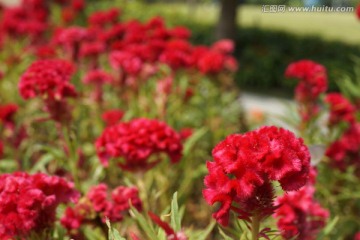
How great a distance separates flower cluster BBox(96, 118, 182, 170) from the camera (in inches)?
72.2

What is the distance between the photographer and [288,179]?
1.12m

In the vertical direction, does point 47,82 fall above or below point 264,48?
above

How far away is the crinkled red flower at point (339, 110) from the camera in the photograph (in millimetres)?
2725

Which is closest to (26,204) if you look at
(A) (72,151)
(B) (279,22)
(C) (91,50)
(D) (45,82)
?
(D) (45,82)

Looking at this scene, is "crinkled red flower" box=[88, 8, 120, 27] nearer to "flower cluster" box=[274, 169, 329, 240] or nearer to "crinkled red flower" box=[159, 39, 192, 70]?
"crinkled red flower" box=[159, 39, 192, 70]

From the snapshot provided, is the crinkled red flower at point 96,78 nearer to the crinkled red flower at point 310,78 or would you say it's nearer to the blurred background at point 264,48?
the crinkled red flower at point 310,78

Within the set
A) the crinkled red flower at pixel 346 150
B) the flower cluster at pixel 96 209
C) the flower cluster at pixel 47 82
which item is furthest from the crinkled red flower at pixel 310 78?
the flower cluster at pixel 96 209

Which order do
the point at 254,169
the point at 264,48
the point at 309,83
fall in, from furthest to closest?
1. the point at 264,48
2. the point at 309,83
3. the point at 254,169

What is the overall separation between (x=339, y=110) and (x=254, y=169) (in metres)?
1.77

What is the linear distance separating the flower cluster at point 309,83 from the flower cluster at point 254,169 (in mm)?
1534

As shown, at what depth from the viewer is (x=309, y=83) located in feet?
8.72

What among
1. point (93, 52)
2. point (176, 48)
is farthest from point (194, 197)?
point (93, 52)

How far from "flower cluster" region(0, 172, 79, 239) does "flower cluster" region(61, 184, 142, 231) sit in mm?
121

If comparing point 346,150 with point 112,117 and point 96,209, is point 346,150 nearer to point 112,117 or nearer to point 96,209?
point 112,117
